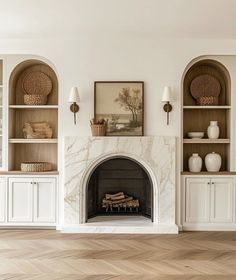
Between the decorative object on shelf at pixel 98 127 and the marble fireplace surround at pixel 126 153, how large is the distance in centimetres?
7

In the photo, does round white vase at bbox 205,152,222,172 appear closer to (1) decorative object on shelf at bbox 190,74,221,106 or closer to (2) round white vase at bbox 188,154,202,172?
(2) round white vase at bbox 188,154,202,172

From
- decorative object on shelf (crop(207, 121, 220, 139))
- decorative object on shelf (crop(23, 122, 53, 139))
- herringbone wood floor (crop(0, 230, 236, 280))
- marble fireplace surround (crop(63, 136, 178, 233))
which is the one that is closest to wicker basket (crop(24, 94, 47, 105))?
decorative object on shelf (crop(23, 122, 53, 139))

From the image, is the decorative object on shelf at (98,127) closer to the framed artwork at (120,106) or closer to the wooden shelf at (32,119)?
the framed artwork at (120,106)

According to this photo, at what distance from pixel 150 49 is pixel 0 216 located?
125 inches

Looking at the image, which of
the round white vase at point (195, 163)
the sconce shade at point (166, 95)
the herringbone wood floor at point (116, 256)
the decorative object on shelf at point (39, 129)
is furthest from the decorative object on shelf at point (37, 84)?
the round white vase at point (195, 163)

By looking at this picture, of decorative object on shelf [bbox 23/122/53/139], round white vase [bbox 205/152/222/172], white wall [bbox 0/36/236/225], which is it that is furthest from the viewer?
decorative object on shelf [bbox 23/122/53/139]

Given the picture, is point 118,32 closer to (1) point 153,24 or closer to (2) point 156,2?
(1) point 153,24

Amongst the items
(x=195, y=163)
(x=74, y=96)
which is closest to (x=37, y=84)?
(x=74, y=96)

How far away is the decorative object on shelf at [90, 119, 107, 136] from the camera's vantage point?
562 cm

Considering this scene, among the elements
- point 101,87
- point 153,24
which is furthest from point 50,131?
point 153,24

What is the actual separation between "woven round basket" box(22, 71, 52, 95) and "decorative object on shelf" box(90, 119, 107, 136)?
1.03 meters

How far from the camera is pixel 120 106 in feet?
19.0

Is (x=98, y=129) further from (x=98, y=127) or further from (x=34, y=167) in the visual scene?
(x=34, y=167)

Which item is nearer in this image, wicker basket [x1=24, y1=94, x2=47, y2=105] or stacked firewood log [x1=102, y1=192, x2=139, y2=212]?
wicker basket [x1=24, y1=94, x2=47, y2=105]
